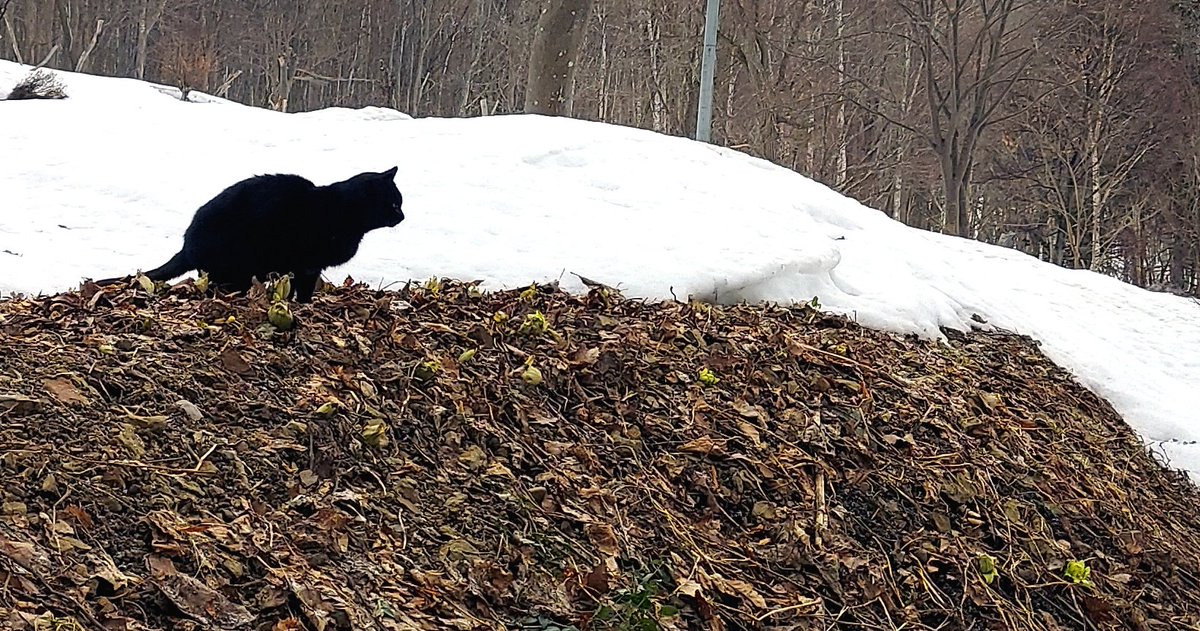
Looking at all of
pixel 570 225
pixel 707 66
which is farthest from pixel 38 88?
pixel 570 225

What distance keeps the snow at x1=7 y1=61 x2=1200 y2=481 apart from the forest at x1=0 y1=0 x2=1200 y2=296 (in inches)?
172

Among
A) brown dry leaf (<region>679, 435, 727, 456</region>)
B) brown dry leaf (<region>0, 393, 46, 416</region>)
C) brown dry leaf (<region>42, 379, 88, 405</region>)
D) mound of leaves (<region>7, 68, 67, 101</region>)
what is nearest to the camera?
brown dry leaf (<region>0, 393, 46, 416</region>)

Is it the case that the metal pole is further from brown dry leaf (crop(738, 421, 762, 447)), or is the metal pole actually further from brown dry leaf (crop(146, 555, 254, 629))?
brown dry leaf (crop(146, 555, 254, 629))

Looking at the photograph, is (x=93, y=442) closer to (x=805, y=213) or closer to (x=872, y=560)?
(x=872, y=560)

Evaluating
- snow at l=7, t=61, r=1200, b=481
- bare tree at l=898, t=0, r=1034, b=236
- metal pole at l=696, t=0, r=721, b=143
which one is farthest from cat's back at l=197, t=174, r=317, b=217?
bare tree at l=898, t=0, r=1034, b=236

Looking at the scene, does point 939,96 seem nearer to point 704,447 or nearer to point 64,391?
point 704,447

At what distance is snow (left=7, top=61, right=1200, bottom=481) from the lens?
5.44 metres

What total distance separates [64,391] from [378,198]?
177 centimetres

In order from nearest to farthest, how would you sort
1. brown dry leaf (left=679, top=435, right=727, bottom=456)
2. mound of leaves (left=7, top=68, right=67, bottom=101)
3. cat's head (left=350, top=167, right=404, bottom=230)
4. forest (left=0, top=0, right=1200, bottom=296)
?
brown dry leaf (left=679, top=435, right=727, bottom=456), cat's head (left=350, top=167, right=404, bottom=230), mound of leaves (left=7, top=68, right=67, bottom=101), forest (left=0, top=0, right=1200, bottom=296)

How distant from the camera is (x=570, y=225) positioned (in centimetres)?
603

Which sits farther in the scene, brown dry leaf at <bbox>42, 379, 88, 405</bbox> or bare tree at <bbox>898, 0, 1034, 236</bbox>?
bare tree at <bbox>898, 0, 1034, 236</bbox>

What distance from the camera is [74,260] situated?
17.3 feet

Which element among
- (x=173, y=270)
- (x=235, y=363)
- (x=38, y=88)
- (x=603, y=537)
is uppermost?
(x=38, y=88)

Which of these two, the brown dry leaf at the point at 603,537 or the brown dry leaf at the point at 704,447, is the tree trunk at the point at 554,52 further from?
the brown dry leaf at the point at 603,537
